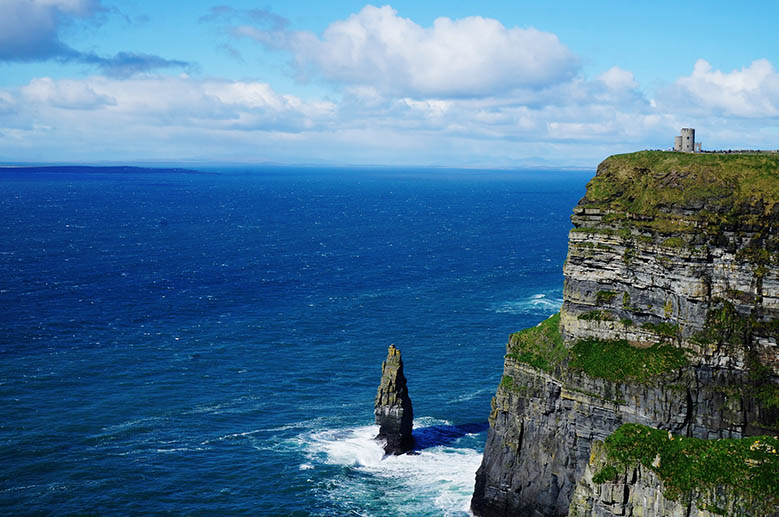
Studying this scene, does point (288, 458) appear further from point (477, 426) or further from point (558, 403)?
point (558, 403)

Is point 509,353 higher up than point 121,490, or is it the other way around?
point 509,353

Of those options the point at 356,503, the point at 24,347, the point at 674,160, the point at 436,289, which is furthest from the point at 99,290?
the point at 674,160

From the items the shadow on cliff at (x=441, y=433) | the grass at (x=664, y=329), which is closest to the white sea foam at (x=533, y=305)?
the shadow on cliff at (x=441, y=433)

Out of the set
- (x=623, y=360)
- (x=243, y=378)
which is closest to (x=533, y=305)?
(x=243, y=378)

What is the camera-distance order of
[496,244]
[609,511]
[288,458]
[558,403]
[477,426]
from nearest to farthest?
[609,511] < [558,403] < [288,458] < [477,426] < [496,244]

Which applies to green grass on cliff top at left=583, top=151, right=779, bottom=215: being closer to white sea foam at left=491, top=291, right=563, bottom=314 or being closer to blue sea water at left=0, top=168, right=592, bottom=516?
blue sea water at left=0, top=168, right=592, bottom=516

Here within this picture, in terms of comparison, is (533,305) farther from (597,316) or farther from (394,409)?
(597,316)
